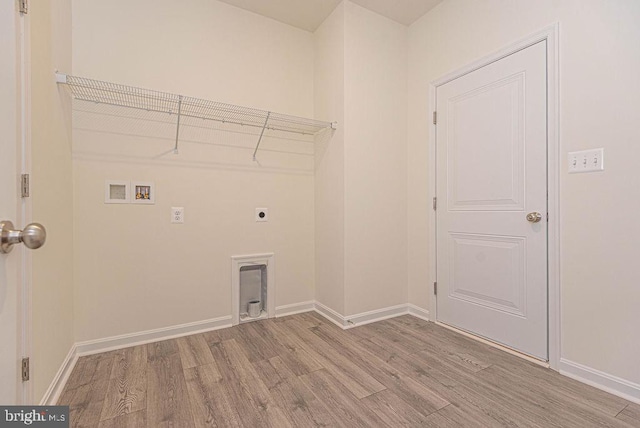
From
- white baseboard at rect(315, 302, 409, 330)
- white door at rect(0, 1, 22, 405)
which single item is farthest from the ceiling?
white baseboard at rect(315, 302, 409, 330)

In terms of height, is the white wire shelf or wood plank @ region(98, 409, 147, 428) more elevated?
the white wire shelf

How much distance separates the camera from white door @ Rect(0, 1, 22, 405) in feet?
2.71

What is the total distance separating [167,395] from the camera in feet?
5.14

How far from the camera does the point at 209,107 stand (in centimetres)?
236

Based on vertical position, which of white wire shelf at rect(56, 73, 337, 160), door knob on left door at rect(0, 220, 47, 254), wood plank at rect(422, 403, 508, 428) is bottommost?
wood plank at rect(422, 403, 508, 428)

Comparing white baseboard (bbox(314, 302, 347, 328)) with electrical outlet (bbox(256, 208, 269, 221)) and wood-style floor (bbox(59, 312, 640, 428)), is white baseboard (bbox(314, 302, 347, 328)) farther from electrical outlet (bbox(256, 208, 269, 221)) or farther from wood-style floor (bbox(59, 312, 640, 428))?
electrical outlet (bbox(256, 208, 269, 221))

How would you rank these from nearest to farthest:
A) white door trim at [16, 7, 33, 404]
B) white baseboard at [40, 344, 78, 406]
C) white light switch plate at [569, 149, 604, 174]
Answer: white door trim at [16, 7, 33, 404], white baseboard at [40, 344, 78, 406], white light switch plate at [569, 149, 604, 174]

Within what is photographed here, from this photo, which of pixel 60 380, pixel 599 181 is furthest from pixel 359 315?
pixel 60 380

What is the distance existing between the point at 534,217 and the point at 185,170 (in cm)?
251

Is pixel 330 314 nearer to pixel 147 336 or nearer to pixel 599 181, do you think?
pixel 147 336

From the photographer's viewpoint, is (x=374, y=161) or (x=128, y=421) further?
(x=374, y=161)

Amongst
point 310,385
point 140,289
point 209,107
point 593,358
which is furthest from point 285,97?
point 593,358

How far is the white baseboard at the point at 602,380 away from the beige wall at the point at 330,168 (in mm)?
1495

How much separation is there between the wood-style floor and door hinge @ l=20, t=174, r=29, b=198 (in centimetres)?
107
